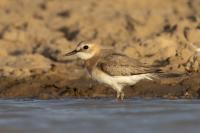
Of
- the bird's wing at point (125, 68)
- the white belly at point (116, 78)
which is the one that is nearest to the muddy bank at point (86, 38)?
the white belly at point (116, 78)

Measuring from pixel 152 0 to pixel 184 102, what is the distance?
22.2 ft

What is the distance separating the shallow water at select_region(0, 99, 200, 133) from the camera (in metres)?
9.63

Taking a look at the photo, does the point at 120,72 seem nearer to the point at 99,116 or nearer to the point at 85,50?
the point at 85,50

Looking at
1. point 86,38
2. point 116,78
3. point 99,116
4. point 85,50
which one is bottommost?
point 99,116

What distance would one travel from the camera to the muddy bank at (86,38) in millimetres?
13781

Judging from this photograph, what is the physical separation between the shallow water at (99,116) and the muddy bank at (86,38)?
1.10 meters

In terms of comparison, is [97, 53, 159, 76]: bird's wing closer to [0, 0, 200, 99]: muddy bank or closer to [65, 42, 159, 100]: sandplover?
[65, 42, 159, 100]: sandplover

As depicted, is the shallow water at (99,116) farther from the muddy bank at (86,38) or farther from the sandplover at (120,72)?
the muddy bank at (86,38)

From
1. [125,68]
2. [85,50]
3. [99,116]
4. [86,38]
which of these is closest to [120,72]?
[125,68]

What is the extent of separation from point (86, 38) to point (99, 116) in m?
5.96

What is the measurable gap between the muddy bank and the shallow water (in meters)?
1.10

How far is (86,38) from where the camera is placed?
16438 mm

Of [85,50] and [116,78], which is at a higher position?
[85,50]

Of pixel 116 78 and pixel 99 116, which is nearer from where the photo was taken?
pixel 99 116
